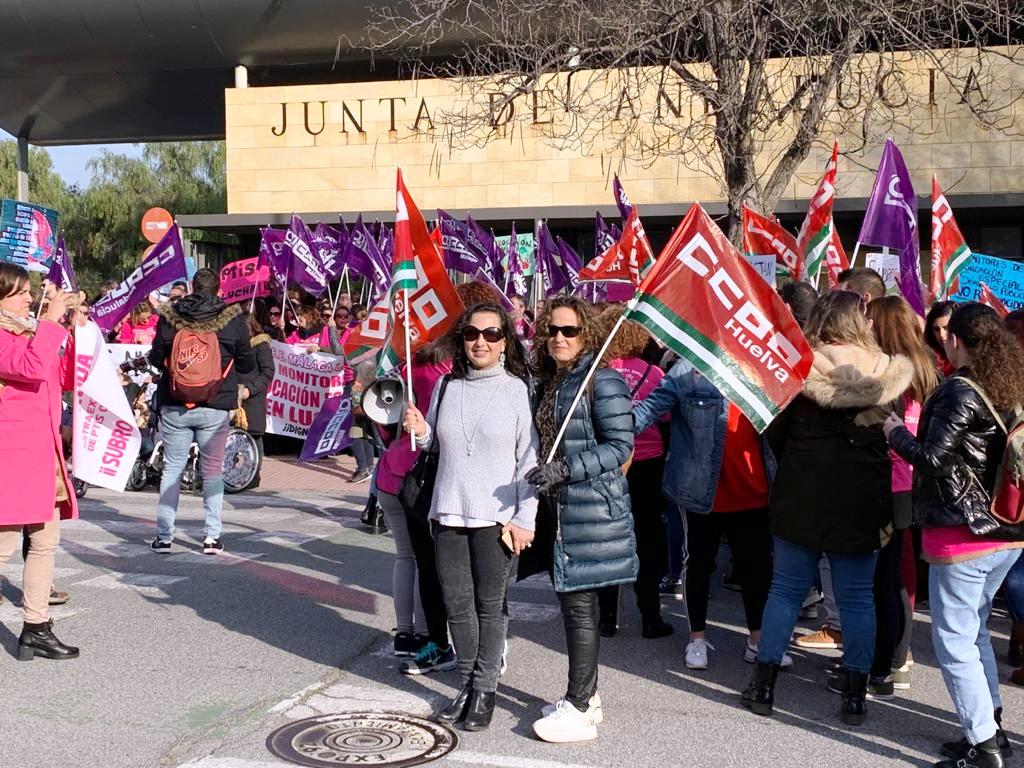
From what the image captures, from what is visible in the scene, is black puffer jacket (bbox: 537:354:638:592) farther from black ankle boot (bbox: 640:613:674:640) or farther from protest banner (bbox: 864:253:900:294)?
protest banner (bbox: 864:253:900:294)

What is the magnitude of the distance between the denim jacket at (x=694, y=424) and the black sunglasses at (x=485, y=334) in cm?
118

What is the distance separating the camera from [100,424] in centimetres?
701

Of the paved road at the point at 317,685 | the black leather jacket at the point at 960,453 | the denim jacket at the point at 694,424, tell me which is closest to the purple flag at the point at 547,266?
the paved road at the point at 317,685

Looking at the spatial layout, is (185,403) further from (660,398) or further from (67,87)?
(67,87)

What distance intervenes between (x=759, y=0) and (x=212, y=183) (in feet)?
138

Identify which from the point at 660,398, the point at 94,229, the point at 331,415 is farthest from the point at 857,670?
the point at 94,229

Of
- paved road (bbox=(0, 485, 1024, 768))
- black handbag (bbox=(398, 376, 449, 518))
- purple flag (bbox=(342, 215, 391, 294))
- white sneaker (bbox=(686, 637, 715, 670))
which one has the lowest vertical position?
paved road (bbox=(0, 485, 1024, 768))

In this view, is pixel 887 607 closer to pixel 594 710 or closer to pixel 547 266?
pixel 594 710

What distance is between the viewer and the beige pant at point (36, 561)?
233 inches

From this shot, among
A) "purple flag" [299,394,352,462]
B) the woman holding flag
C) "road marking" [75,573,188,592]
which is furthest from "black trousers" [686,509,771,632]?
→ "purple flag" [299,394,352,462]

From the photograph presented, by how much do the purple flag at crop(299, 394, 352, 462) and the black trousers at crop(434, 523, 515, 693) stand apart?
6.49 metres

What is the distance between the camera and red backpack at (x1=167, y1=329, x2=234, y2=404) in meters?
8.56

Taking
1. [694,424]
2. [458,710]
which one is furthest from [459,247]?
[458,710]

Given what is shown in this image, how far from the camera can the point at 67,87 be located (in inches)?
1187
